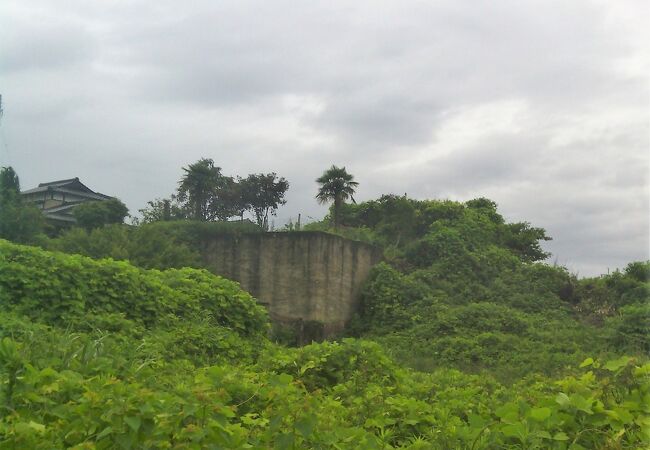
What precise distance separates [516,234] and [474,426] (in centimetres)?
2044

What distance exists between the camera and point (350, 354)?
24.6 feet

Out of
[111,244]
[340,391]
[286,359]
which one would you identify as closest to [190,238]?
[111,244]

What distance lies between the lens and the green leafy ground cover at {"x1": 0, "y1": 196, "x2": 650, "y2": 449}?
345 centimetres

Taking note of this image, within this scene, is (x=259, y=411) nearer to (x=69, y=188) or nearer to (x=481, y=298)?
(x=481, y=298)

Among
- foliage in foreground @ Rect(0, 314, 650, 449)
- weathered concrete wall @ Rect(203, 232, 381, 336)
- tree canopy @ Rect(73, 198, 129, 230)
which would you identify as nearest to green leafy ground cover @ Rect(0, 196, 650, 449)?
foliage in foreground @ Rect(0, 314, 650, 449)

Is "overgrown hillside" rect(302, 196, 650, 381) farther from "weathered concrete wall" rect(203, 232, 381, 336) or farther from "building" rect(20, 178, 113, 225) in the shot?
"building" rect(20, 178, 113, 225)

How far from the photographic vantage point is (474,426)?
396 cm

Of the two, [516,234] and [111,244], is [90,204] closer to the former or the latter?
[111,244]

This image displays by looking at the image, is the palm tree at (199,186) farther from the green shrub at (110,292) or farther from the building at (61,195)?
the green shrub at (110,292)

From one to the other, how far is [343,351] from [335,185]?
1484cm

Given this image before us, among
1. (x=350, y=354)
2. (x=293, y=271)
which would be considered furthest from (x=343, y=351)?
(x=293, y=271)

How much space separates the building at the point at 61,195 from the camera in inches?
1014

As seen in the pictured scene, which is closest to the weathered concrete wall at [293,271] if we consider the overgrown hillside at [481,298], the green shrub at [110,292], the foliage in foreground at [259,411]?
the overgrown hillside at [481,298]

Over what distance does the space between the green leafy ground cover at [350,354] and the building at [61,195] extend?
928cm
